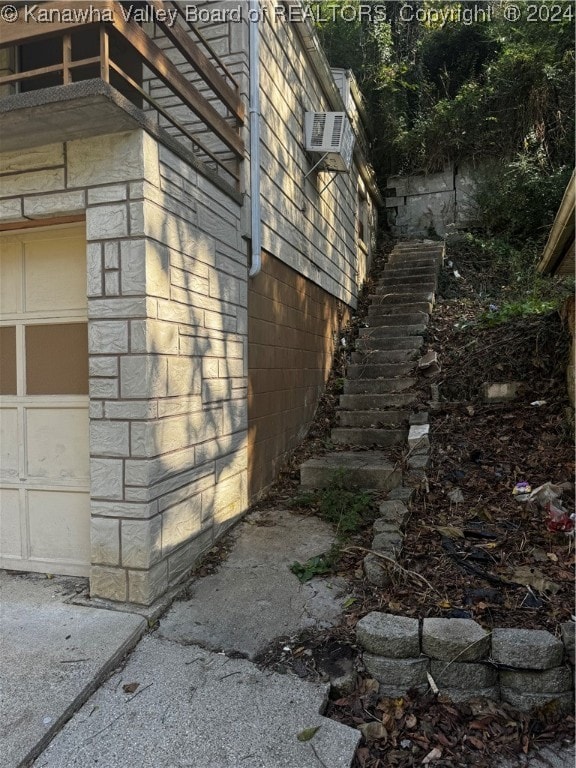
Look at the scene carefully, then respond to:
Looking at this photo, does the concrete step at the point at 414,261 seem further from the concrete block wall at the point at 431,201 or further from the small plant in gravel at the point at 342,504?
the small plant in gravel at the point at 342,504

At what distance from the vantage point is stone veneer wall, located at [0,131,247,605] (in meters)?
2.80

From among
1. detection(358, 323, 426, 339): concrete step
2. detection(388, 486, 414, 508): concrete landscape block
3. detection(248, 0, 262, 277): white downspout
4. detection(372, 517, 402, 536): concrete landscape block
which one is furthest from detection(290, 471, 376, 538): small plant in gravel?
detection(358, 323, 426, 339): concrete step

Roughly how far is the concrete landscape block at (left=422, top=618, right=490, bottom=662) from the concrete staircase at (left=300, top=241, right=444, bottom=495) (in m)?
2.08

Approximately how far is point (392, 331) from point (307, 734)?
583 centimetres

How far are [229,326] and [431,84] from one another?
1126 centimetres

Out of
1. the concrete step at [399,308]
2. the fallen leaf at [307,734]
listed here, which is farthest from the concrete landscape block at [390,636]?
the concrete step at [399,308]

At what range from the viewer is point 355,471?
462 cm

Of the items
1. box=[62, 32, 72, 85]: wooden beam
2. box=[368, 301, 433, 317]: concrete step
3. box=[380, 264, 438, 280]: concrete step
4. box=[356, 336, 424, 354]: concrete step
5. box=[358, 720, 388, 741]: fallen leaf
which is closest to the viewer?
box=[358, 720, 388, 741]: fallen leaf

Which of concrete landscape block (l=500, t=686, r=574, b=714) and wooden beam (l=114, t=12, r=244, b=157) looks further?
wooden beam (l=114, t=12, r=244, b=157)

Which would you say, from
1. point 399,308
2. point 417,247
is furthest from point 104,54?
point 417,247

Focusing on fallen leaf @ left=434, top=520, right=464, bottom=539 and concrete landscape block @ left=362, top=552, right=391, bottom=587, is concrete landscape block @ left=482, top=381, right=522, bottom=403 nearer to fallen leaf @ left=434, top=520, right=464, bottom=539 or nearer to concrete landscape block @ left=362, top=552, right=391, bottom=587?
fallen leaf @ left=434, top=520, right=464, bottom=539

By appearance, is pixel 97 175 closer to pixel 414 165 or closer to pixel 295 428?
pixel 295 428

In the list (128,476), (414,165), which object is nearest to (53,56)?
(128,476)

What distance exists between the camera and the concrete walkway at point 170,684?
1.98m
